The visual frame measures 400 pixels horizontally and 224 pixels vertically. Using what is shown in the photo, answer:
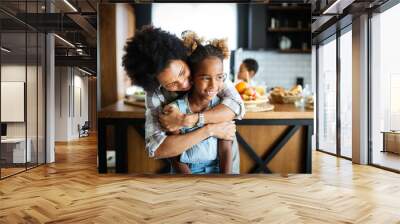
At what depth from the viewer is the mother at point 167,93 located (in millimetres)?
4668

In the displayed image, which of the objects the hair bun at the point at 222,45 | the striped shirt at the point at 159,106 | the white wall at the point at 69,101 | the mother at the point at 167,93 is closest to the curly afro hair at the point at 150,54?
the mother at the point at 167,93

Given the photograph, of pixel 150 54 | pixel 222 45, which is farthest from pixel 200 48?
pixel 150 54

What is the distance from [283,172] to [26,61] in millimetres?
3979

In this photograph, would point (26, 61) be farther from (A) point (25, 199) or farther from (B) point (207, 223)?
(B) point (207, 223)

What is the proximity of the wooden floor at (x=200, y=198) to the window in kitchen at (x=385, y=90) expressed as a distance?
56 cm

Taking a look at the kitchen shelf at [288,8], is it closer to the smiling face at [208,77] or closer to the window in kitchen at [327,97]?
the smiling face at [208,77]

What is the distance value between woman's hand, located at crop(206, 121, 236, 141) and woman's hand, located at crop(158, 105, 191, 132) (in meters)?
0.32

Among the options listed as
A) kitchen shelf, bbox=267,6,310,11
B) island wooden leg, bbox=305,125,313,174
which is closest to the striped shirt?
island wooden leg, bbox=305,125,313,174

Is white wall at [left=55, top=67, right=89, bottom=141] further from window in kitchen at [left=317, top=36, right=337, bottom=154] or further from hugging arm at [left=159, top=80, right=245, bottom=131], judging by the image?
window in kitchen at [left=317, top=36, right=337, bottom=154]

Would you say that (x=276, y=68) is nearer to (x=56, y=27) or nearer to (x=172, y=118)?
(x=172, y=118)

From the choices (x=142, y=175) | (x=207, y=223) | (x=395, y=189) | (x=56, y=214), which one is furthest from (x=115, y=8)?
(x=395, y=189)

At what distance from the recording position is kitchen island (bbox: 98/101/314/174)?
507 cm

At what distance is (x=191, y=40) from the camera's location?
482 centimetres

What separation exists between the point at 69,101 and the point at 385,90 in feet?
19.6
